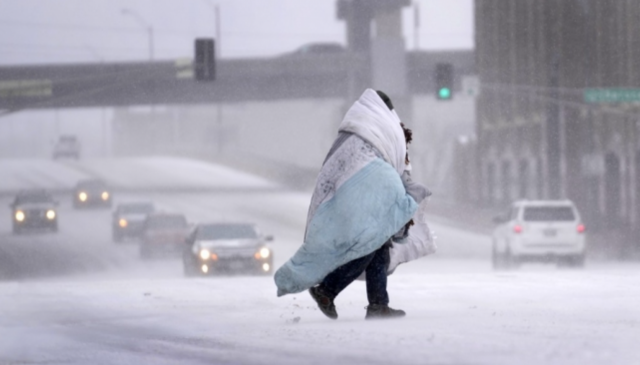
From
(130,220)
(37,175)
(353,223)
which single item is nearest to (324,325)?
(353,223)

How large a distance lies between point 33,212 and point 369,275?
134 feet

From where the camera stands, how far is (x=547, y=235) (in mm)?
28562

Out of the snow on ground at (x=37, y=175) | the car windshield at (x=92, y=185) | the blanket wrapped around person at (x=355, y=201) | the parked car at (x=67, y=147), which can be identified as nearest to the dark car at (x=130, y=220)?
the car windshield at (x=92, y=185)

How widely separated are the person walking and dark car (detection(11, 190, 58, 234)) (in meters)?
40.4

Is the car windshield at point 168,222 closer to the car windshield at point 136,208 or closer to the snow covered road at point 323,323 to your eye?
the car windshield at point 136,208

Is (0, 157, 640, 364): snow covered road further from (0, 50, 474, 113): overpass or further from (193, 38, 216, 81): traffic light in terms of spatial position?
(0, 50, 474, 113): overpass

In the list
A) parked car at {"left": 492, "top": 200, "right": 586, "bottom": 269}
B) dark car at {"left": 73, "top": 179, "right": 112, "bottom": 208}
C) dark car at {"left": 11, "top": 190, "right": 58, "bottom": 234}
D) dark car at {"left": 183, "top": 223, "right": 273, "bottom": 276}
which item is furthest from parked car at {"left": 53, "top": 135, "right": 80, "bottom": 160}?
dark car at {"left": 183, "top": 223, "right": 273, "bottom": 276}

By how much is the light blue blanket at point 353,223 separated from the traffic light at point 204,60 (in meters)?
28.4

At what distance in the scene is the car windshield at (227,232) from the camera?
1048 inches

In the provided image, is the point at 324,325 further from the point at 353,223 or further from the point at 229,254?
the point at 229,254

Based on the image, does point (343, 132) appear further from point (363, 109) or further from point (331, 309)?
point (331, 309)

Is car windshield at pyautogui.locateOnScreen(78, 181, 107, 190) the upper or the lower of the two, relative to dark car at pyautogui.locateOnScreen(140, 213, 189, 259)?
lower

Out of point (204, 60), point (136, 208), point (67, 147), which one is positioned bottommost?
point (67, 147)

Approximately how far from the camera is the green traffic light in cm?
3944
